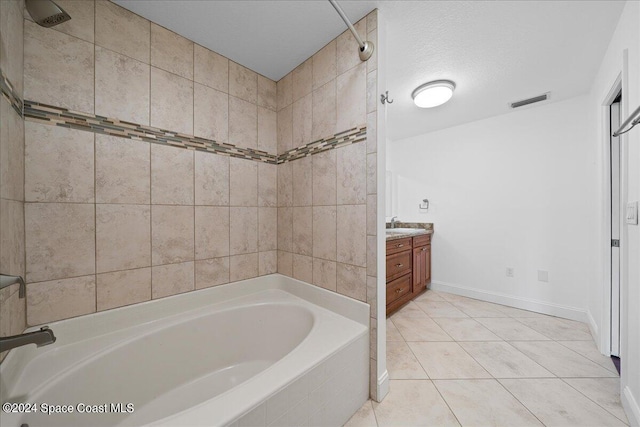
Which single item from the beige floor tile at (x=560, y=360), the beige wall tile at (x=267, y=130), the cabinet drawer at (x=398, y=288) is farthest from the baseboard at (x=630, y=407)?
the beige wall tile at (x=267, y=130)

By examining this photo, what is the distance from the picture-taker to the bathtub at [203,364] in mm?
843

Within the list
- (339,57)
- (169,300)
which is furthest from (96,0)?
(169,300)

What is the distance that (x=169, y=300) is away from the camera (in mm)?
1428

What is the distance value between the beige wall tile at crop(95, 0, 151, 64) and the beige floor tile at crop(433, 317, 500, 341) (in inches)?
121

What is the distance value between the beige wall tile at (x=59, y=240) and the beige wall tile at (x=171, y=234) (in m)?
0.27

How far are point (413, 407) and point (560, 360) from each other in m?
1.26

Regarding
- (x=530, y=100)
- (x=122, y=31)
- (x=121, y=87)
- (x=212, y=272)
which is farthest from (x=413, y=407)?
(x=530, y=100)

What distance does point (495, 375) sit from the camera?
150cm

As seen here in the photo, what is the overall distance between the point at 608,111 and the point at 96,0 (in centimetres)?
340

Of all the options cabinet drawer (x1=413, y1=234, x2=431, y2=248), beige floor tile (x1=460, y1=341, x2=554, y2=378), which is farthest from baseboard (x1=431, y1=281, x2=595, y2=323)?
beige floor tile (x1=460, y1=341, x2=554, y2=378)

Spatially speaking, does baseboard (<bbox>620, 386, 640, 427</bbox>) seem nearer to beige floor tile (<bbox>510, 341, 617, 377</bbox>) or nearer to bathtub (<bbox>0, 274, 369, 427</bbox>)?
beige floor tile (<bbox>510, 341, 617, 377</bbox>)

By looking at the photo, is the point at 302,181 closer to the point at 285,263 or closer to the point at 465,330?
the point at 285,263

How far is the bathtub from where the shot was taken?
0.84 metres

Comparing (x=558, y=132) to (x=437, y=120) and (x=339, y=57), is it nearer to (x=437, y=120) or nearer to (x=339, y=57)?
(x=437, y=120)
